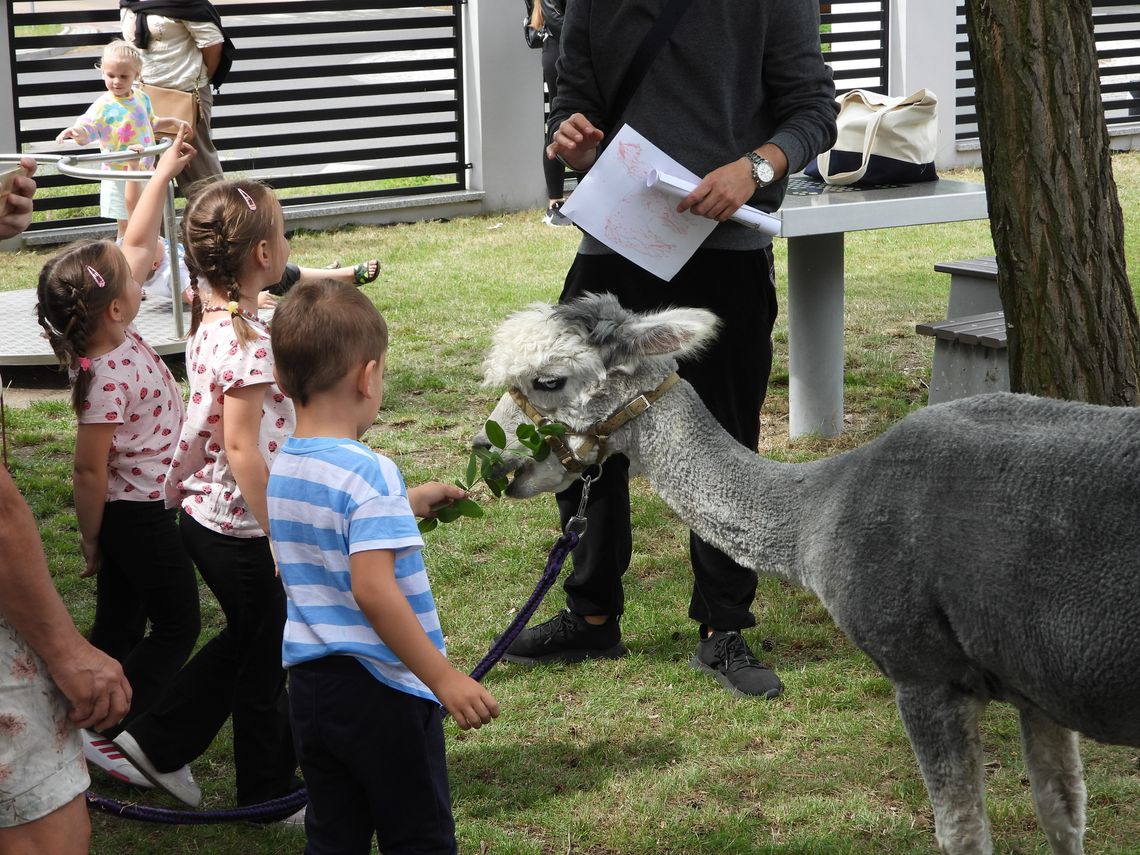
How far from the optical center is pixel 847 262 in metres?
10.9

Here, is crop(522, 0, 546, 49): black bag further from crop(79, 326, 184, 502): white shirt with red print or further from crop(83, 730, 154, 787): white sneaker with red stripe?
crop(83, 730, 154, 787): white sneaker with red stripe

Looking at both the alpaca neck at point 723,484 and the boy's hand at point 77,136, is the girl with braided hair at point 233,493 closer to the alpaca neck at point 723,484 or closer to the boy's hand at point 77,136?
the alpaca neck at point 723,484

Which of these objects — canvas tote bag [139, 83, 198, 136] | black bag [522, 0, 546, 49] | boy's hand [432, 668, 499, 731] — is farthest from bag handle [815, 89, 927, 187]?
black bag [522, 0, 546, 49]

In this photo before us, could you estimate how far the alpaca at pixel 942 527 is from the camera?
2328 mm

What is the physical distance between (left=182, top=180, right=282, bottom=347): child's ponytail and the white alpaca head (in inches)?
26.7

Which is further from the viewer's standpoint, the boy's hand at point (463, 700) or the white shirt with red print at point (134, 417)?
the white shirt with red print at point (134, 417)

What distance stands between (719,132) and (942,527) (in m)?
1.67

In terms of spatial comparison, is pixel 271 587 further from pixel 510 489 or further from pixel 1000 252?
pixel 1000 252

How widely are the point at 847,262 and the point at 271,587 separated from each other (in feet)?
27.8

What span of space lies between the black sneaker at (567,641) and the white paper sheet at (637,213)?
1401 mm

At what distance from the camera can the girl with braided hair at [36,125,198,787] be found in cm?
334

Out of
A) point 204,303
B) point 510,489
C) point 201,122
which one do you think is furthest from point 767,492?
point 201,122

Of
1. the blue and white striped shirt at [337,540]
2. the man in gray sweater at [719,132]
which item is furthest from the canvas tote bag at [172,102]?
the blue and white striped shirt at [337,540]

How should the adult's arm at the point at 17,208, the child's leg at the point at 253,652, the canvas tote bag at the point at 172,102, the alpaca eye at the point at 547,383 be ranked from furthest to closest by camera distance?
1. the canvas tote bag at the point at 172,102
2. the child's leg at the point at 253,652
3. the alpaca eye at the point at 547,383
4. the adult's arm at the point at 17,208
